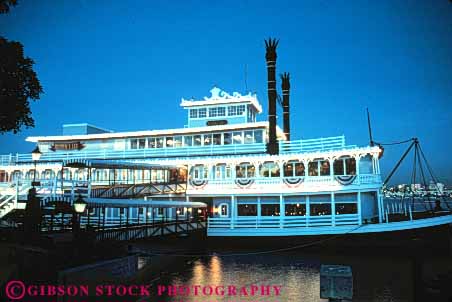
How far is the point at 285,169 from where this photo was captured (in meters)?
27.8

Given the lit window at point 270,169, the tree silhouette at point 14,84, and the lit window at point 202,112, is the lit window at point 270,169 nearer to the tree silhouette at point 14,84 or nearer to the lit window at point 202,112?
the lit window at point 202,112

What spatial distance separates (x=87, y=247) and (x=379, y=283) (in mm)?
12239

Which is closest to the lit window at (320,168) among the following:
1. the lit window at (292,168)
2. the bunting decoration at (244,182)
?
the lit window at (292,168)

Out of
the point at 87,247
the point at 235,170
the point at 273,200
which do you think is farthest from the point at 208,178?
the point at 87,247

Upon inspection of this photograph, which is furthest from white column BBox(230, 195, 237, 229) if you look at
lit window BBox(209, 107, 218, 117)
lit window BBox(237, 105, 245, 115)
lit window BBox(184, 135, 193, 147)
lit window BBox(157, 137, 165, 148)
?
lit window BBox(209, 107, 218, 117)

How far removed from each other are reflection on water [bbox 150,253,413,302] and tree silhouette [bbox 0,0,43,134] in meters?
9.31

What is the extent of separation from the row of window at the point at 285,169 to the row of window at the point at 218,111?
6.87 metres

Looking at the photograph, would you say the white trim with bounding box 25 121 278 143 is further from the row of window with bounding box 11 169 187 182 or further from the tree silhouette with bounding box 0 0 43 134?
the tree silhouette with bounding box 0 0 43 134

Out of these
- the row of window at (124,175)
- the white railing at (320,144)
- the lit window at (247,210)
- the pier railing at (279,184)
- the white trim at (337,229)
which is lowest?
the white trim at (337,229)

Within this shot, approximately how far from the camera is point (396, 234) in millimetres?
21656

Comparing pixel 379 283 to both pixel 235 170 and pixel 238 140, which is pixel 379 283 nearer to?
pixel 235 170

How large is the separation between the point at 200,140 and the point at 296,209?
1089cm

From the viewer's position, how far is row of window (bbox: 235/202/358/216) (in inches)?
990

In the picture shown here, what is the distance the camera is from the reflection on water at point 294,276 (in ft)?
48.6
